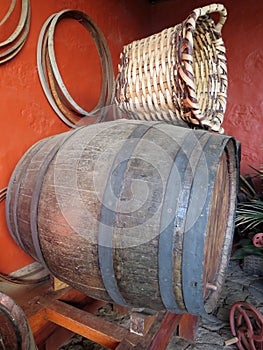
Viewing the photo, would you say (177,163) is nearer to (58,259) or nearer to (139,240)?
(139,240)

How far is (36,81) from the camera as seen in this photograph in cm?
151

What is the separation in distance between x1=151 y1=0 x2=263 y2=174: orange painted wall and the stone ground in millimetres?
956

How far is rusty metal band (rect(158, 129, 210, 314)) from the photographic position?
2.23 ft

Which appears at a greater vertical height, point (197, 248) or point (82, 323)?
point (197, 248)

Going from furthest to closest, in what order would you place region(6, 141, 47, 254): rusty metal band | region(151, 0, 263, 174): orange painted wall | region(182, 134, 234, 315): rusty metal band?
1. region(151, 0, 263, 174): orange painted wall
2. region(6, 141, 47, 254): rusty metal band
3. region(182, 134, 234, 315): rusty metal band

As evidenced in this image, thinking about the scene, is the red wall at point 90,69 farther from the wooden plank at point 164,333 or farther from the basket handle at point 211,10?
the basket handle at point 211,10

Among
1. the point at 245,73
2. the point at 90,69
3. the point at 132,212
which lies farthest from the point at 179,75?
the point at 245,73

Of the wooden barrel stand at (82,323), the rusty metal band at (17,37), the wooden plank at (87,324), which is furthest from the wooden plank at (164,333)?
the rusty metal band at (17,37)

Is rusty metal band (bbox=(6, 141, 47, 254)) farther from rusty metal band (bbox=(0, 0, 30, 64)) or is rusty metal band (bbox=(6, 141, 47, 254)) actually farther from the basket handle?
the basket handle

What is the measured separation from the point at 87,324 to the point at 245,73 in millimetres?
2258

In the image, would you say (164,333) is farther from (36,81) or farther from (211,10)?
(36,81)

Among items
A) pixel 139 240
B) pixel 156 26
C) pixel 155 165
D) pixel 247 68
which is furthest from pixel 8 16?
pixel 247 68

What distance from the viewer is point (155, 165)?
753 mm

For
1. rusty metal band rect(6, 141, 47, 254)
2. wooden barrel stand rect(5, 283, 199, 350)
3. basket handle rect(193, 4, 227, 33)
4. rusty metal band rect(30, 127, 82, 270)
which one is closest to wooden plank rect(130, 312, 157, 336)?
wooden barrel stand rect(5, 283, 199, 350)
